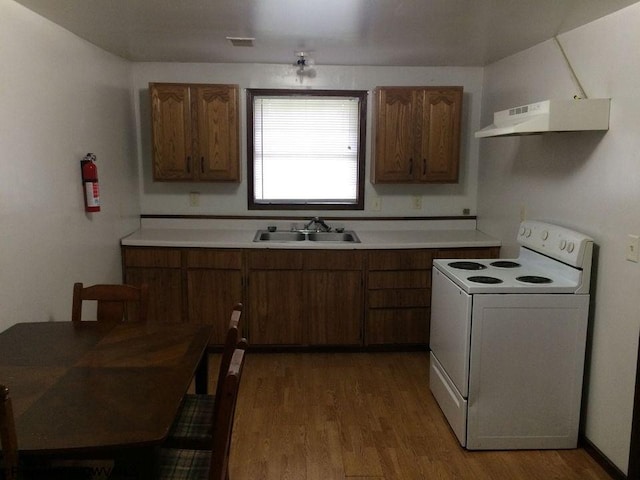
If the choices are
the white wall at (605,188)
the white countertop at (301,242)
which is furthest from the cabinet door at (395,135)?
the white wall at (605,188)

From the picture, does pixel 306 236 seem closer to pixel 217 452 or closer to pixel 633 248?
pixel 633 248

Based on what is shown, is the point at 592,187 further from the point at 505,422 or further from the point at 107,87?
the point at 107,87

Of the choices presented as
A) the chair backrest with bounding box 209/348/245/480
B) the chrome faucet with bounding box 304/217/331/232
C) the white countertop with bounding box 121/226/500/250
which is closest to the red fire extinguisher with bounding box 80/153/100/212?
the white countertop with bounding box 121/226/500/250

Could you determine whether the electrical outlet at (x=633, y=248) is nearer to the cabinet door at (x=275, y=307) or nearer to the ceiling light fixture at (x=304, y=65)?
the cabinet door at (x=275, y=307)

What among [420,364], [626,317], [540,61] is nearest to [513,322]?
[626,317]

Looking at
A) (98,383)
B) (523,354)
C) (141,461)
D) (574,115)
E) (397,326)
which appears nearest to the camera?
(141,461)

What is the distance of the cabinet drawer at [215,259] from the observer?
3770mm

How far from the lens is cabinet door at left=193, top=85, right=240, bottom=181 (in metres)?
3.92

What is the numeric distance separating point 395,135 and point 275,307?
1.61 meters

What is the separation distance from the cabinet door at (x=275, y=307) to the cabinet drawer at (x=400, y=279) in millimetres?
558

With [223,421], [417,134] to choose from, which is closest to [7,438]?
[223,421]

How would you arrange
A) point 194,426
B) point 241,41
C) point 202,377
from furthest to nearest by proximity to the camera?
point 241,41, point 202,377, point 194,426

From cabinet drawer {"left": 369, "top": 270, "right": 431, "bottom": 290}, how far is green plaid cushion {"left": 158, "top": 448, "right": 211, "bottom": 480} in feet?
7.21

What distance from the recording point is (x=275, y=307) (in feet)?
12.6
